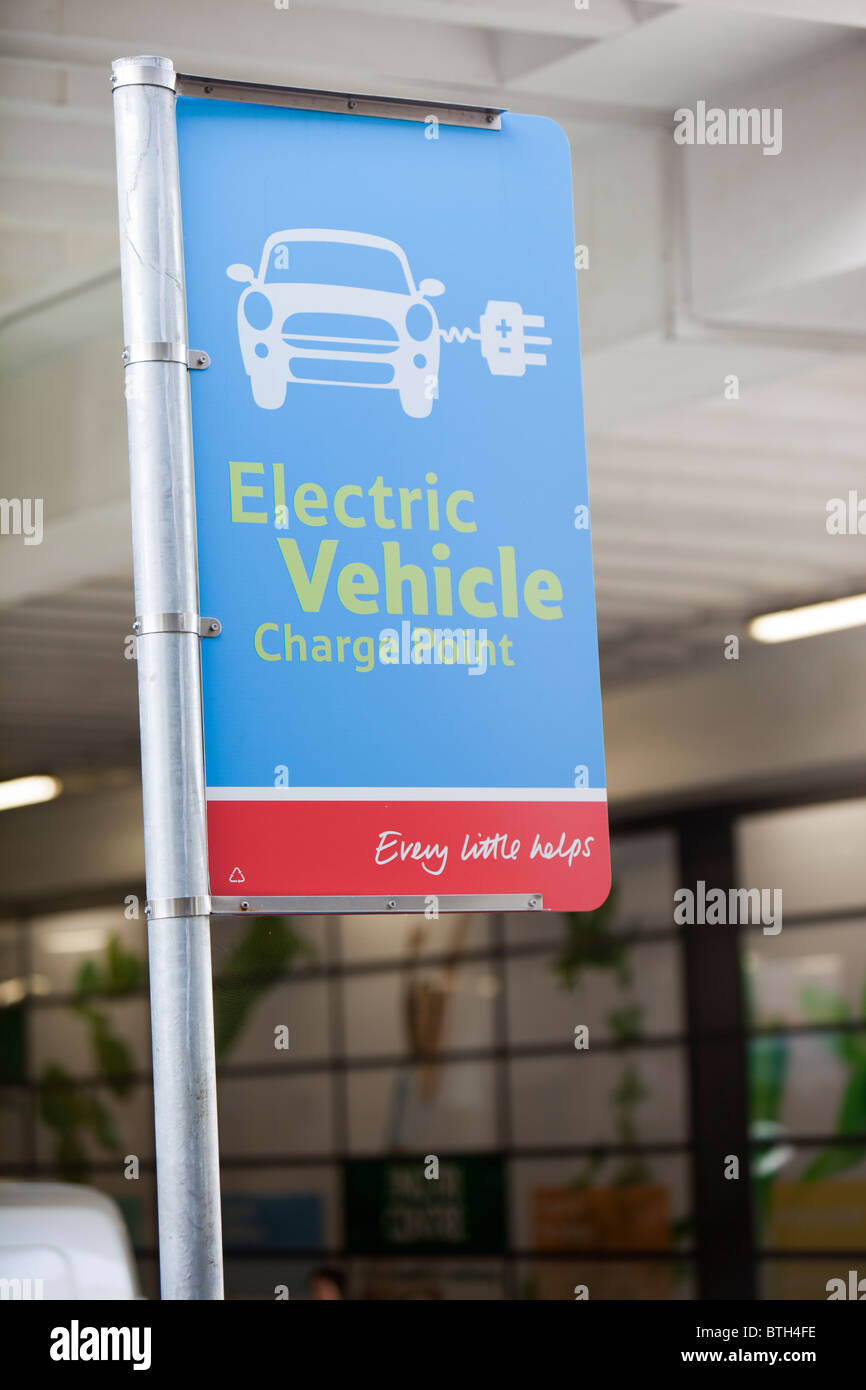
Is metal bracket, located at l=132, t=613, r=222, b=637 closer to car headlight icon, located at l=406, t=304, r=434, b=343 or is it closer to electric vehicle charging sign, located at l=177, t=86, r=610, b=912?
electric vehicle charging sign, located at l=177, t=86, r=610, b=912

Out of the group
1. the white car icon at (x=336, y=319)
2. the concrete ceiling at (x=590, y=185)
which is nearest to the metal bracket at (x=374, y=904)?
the white car icon at (x=336, y=319)

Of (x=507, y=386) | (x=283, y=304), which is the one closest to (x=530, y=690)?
(x=507, y=386)

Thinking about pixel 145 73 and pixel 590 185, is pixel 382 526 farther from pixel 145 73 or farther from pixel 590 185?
pixel 590 185

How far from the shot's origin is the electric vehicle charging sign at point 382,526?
144cm

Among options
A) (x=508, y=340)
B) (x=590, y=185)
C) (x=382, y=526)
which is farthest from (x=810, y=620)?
(x=382, y=526)

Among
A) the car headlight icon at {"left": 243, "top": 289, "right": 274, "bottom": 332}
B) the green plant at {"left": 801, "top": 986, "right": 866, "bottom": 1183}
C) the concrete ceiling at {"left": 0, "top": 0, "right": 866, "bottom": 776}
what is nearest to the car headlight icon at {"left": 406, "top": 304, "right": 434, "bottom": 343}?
the car headlight icon at {"left": 243, "top": 289, "right": 274, "bottom": 332}

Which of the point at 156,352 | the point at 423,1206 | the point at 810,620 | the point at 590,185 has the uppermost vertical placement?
the point at 810,620

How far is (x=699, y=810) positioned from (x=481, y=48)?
626 cm

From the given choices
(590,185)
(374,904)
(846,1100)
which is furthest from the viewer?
(846,1100)

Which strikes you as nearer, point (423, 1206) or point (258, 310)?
point (258, 310)

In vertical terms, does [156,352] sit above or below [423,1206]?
above

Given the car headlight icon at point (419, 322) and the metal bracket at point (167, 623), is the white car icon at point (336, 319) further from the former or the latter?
the metal bracket at point (167, 623)

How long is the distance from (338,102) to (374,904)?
2.27 ft

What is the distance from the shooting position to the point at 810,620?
810 cm
